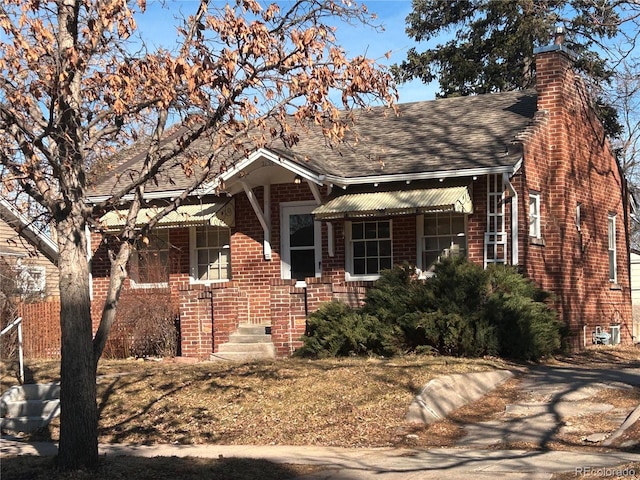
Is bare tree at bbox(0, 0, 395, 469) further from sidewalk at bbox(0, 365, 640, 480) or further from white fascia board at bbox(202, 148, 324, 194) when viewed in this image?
white fascia board at bbox(202, 148, 324, 194)

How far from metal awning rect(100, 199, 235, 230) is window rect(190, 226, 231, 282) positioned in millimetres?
708

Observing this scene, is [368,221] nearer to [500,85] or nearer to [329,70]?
[329,70]

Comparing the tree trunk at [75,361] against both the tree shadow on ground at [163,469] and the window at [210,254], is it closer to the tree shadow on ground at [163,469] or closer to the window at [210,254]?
the tree shadow on ground at [163,469]

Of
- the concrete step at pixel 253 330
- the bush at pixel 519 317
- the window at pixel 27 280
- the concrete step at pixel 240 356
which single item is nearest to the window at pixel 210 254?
the concrete step at pixel 253 330

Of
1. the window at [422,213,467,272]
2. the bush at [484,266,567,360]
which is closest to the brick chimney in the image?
the window at [422,213,467,272]

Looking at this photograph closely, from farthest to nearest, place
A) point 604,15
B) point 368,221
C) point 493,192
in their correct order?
point 368,221, point 493,192, point 604,15

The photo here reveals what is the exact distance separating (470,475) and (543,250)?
1024 centimetres

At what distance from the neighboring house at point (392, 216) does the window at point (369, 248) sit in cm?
3

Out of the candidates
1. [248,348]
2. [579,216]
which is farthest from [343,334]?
[579,216]

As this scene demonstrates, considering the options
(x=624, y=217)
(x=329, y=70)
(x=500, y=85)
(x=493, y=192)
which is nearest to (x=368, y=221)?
(x=493, y=192)

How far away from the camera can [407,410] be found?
1070 cm

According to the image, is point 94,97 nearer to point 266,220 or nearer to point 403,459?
point 403,459

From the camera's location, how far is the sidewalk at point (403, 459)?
785 cm

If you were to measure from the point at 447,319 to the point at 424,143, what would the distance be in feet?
17.0
